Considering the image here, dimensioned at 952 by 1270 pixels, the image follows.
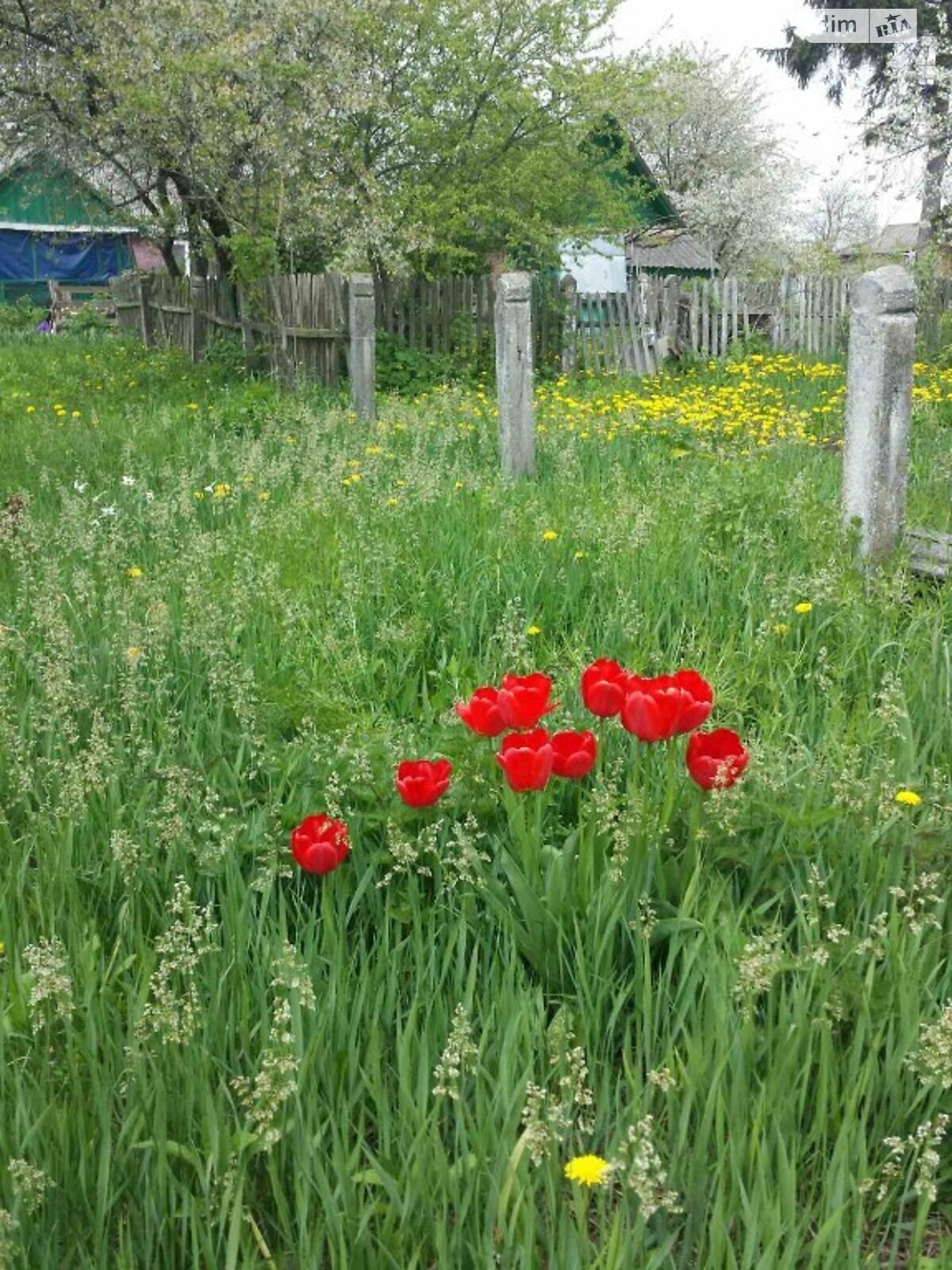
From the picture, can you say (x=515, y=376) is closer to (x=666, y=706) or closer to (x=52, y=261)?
(x=666, y=706)

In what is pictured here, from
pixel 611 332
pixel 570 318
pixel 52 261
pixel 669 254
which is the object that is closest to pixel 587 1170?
pixel 570 318

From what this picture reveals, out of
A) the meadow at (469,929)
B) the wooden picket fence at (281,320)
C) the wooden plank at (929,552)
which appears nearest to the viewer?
the meadow at (469,929)

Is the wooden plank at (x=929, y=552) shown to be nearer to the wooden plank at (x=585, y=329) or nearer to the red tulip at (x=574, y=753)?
the red tulip at (x=574, y=753)

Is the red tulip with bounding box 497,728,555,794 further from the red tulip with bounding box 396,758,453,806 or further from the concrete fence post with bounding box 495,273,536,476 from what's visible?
the concrete fence post with bounding box 495,273,536,476

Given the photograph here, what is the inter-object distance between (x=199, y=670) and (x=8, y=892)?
1.14 meters

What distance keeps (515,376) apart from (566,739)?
4869 mm

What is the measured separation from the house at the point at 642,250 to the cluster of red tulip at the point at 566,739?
18.3 metres

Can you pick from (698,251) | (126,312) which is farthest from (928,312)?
(698,251)

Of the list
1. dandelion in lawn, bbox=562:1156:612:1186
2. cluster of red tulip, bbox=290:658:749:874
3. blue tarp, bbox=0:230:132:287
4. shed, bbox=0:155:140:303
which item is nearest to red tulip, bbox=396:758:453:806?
cluster of red tulip, bbox=290:658:749:874

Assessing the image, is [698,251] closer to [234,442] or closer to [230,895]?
[234,442]

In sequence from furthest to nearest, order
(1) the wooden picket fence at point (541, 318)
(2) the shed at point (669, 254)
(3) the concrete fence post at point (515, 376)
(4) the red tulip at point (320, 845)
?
1. (2) the shed at point (669, 254)
2. (1) the wooden picket fence at point (541, 318)
3. (3) the concrete fence post at point (515, 376)
4. (4) the red tulip at point (320, 845)

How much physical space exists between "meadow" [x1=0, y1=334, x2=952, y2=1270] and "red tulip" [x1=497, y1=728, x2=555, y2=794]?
92 millimetres

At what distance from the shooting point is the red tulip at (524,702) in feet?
6.58

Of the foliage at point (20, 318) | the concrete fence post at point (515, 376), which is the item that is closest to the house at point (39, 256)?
the foliage at point (20, 318)
